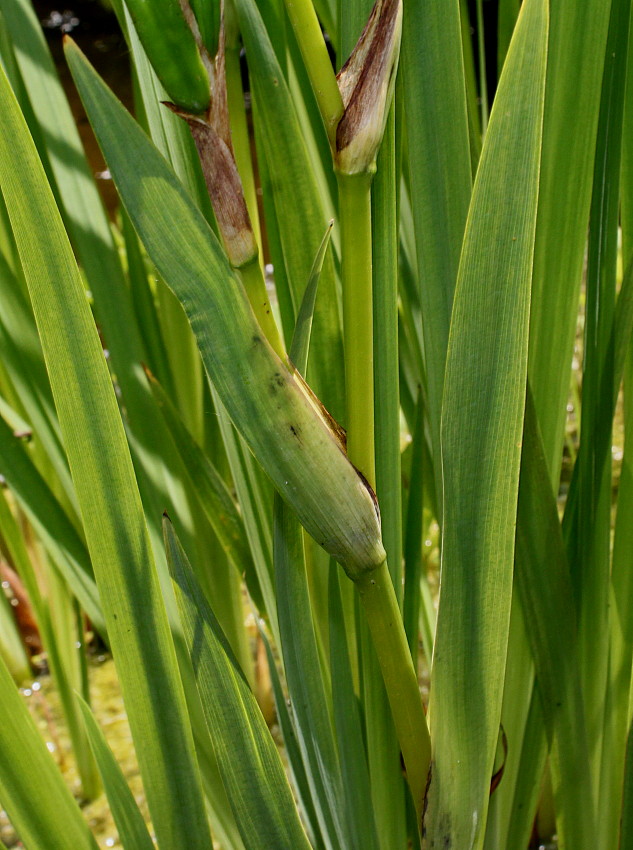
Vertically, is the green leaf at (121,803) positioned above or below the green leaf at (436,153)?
below

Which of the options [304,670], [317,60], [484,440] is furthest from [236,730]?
[317,60]

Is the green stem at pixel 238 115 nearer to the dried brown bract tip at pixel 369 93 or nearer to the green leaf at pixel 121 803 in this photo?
the dried brown bract tip at pixel 369 93

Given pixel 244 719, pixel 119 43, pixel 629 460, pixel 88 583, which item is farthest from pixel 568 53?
pixel 119 43

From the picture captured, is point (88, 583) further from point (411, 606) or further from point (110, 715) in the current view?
point (110, 715)

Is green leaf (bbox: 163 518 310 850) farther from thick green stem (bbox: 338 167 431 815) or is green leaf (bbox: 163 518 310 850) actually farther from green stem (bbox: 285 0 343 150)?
green stem (bbox: 285 0 343 150)

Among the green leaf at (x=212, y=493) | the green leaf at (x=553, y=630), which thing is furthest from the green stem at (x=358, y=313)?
the green leaf at (x=212, y=493)

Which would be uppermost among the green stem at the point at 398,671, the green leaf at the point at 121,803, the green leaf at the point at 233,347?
the green leaf at the point at 233,347

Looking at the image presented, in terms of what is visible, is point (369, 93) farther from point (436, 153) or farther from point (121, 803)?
point (121, 803)
